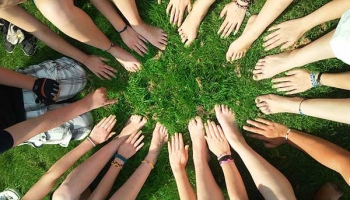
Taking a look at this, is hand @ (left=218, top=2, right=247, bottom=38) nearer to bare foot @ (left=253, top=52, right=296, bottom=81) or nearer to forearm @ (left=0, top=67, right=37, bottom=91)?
bare foot @ (left=253, top=52, right=296, bottom=81)

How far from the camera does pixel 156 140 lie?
3074 mm

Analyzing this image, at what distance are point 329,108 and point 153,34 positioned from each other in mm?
1360

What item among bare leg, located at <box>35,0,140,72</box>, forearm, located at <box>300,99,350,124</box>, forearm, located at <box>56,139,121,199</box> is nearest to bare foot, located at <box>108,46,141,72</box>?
bare leg, located at <box>35,0,140,72</box>

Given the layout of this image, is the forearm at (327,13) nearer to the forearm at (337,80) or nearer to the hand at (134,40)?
the forearm at (337,80)

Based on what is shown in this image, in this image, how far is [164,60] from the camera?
3.02m

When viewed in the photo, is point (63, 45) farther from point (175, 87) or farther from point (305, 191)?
point (305, 191)

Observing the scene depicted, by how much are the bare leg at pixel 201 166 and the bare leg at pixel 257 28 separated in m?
0.58

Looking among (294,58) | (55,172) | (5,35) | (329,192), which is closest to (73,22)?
(5,35)

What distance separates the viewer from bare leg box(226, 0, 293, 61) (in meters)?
2.41

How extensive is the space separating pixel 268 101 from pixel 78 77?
4.76ft

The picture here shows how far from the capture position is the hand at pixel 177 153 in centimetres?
300

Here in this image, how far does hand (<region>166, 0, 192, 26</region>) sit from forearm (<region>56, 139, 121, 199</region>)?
3.45ft

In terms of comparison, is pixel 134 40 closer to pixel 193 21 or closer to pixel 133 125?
pixel 193 21

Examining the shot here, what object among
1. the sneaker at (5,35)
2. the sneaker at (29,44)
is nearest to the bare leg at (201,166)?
the sneaker at (29,44)
